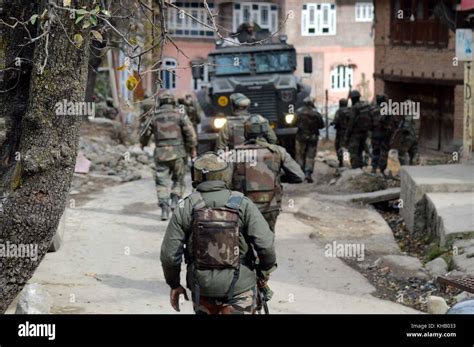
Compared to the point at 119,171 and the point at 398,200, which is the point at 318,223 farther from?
the point at 119,171

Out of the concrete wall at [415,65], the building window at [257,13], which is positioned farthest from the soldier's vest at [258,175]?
the building window at [257,13]

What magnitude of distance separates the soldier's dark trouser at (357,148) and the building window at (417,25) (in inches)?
247

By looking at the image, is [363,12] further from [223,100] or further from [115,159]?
[223,100]

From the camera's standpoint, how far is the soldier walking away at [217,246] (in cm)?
714

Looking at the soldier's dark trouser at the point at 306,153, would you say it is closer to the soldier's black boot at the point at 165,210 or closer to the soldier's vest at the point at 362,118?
the soldier's vest at the point at 362,118

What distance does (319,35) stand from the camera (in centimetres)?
4366

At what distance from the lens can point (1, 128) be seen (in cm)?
805

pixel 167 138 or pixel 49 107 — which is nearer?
pixel 49 107

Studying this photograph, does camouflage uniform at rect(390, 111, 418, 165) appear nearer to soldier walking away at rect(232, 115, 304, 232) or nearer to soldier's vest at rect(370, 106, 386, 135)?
soldier's vest at rect(370, 106, 386, 135)

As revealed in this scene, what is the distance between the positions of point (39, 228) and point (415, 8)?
20.9 metres

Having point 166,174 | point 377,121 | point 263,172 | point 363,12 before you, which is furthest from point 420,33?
point 363,12

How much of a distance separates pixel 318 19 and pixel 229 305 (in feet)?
122

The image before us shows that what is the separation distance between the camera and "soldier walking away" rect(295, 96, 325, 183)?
19.5 m
